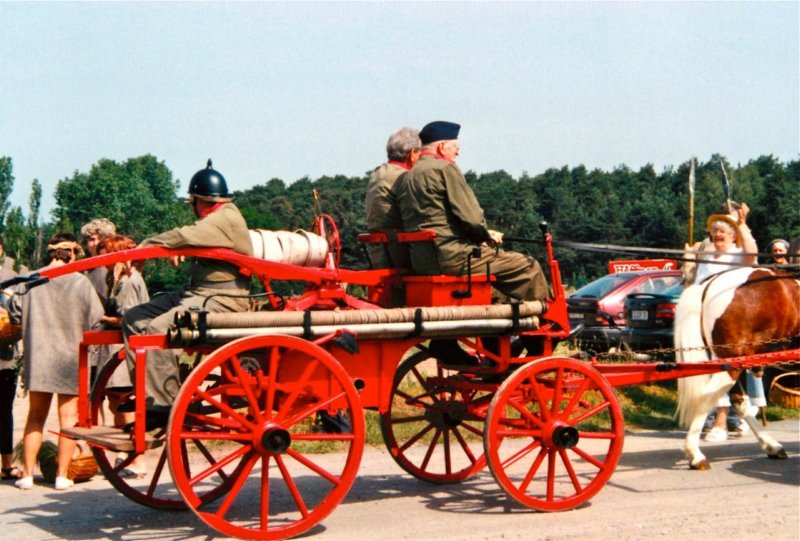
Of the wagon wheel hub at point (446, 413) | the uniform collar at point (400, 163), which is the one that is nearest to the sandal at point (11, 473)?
the wagon wheel hub at point (446, 413)

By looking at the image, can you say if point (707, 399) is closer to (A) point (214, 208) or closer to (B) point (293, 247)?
(B) point (293, 247)

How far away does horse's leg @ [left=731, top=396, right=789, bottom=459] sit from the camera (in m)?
10.3

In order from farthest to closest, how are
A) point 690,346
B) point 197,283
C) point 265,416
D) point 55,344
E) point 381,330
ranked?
point 690,346
point 55,344
point 197,283
point 381,330
point 265,416

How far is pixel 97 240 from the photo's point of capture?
966cm

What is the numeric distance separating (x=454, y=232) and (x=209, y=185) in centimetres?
183

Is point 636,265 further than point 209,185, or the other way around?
point 636,265

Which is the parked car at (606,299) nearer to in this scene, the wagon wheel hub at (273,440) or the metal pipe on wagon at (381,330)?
the metal pipe on wagon at (381,330)

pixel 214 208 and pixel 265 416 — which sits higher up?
pixel 214 208

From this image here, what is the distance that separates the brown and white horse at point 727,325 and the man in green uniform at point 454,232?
95.8 inches

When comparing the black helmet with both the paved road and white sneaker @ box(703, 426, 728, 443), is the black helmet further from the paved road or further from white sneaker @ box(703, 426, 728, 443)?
white sneaker @ box(703, 426, 728, 443)

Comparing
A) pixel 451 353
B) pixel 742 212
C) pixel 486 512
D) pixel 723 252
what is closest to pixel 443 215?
pixel 451 353

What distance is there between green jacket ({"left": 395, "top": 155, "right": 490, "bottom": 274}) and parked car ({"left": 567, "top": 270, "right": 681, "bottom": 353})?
9.55 m

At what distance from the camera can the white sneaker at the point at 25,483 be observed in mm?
8938

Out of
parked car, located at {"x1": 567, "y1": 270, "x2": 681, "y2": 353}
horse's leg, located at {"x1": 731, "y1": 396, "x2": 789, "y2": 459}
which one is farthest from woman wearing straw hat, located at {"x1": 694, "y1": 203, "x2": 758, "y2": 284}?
parked car, located at {"x1": 567, "y1": 270, "x2": 681, "y2": 353}
